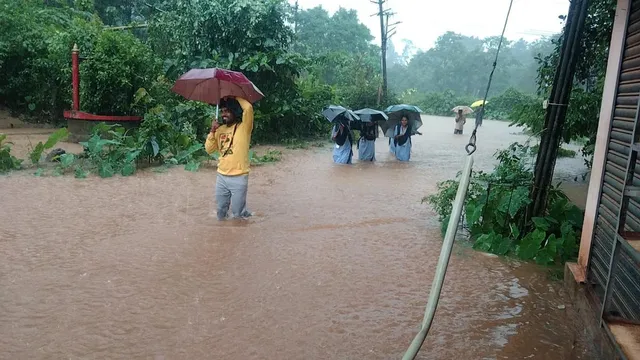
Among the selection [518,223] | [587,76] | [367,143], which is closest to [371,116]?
[367,143]

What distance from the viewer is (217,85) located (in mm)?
6332

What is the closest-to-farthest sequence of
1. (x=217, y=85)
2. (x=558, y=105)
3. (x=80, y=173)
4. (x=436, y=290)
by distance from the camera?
1. (x=436, y=290)
2. (x=558, y=105)
3. (x=217, y=85)
4. (x=80, y=173)

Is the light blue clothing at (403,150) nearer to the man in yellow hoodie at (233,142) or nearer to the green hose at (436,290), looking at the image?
the man in yellow hoodie at (233,142)

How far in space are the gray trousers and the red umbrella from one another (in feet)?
3.24

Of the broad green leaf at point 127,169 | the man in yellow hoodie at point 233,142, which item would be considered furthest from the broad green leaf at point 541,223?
the broad green leaf at point 127,169

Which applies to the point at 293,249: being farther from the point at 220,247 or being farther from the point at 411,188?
the point at 411,188

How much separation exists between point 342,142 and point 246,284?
8.08 m

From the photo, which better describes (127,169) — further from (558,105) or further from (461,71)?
(461,71)

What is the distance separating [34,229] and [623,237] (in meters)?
5.93

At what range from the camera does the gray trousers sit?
657 cm

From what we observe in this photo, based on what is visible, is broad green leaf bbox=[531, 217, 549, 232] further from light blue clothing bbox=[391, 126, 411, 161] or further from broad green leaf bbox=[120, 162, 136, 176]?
light blue clothing bbox=[391, 126, 411, 161]

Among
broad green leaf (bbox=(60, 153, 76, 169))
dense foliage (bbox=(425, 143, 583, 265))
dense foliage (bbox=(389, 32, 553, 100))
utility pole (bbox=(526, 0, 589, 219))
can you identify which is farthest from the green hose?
dense foliage (bbox=(389, 32, 553, 100))

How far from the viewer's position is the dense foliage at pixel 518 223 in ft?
18.8

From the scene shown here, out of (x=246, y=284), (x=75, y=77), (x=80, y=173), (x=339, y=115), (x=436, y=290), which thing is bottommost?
(x=246, y=284)
